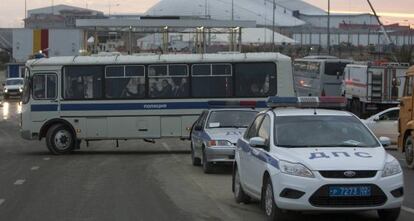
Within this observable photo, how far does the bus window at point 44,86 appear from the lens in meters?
23.7

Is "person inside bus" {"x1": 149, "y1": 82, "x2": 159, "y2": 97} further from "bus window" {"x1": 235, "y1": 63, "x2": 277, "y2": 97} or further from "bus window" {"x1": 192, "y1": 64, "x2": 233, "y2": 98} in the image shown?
"bus window" {"x1": 235, "y1": 63, "x2": 277, "y2": 97}

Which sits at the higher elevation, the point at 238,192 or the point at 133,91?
the point at 133,91

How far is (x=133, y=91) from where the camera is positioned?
24172 millimetres

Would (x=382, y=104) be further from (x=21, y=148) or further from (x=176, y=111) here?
(x=21, y=148)

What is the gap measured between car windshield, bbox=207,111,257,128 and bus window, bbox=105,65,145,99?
240 inches

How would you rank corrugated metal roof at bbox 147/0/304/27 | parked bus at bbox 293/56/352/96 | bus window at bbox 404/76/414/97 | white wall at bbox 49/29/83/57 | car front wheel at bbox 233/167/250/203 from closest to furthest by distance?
car front wheel at bbox 233/167/250/203 → bus window at bbox 404/76/414/97 → parked bus at bbox 293/56/352/96 → white wall at bbox 49/29/83/57 → corrugated metal roof at bbox 147/0/304/27

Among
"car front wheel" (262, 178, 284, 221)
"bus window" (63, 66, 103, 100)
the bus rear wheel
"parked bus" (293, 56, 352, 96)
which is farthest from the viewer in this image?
"parked bus" (293, 56, 352, 96)

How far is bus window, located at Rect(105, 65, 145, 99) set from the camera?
79.0 ft

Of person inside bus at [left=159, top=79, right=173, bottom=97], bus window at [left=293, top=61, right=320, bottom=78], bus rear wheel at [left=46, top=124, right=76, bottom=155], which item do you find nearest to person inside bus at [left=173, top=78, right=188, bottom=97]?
person inside bus at [left=159, top=79, right=173, bottom=97]

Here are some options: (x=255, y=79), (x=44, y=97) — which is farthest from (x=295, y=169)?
(x=44, y=97)

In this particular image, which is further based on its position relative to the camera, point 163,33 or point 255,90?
point 163,33

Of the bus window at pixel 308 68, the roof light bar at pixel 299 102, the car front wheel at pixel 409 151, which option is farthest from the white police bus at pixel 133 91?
the bus window at pixel 308 68

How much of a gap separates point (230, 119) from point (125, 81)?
677 cm

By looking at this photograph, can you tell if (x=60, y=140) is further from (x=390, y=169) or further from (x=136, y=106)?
(x=390, y=169)
